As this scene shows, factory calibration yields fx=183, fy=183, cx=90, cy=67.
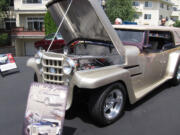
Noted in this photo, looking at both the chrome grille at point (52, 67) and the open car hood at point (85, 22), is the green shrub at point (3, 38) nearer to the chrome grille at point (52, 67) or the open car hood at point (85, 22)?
the open car hood at point (85, 22)

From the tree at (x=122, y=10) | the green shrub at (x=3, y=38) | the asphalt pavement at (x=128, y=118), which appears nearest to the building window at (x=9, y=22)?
the green shrub at (x=3, y=38)

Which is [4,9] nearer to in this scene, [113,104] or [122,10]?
[122,10]

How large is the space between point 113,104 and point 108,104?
12cm

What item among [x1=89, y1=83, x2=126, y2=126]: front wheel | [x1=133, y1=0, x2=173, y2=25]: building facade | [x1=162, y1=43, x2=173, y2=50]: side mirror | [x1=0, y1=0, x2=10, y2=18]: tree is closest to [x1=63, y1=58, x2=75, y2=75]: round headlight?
[x1=89, y1=83, x2=126, y2=126]: front wheel

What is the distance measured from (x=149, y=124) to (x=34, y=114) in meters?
1.72

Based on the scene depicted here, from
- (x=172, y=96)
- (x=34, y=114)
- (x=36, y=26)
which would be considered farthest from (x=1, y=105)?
(x=36, y=26)

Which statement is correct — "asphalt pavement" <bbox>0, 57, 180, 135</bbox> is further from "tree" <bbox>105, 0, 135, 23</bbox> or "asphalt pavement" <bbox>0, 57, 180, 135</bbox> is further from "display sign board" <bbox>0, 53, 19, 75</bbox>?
"tree" <bbox>105, 0, 135, 23</bbox>

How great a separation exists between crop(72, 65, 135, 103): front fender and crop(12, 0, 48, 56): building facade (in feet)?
59.8

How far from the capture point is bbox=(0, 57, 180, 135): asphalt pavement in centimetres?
264

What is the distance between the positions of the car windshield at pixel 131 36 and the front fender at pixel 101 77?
88 centimetres

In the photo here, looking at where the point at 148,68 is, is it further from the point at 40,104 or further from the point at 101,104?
the point at 40,104

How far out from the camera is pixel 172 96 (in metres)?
3.97

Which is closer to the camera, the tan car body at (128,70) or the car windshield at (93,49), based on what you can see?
the tan car body at (128,70)

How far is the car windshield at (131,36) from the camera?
3457mm
